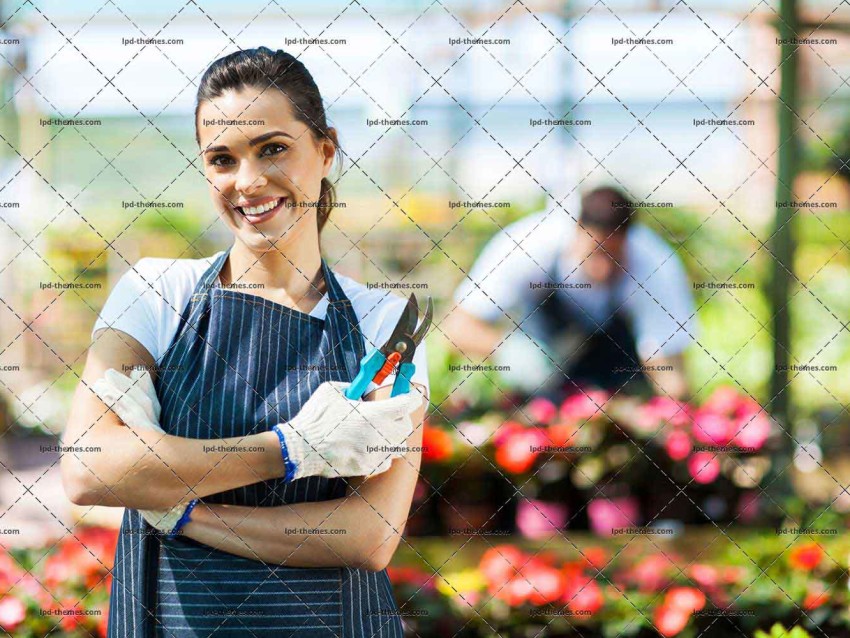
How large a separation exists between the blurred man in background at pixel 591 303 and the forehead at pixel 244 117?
1.38 metres

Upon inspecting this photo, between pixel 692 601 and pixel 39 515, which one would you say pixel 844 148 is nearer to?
pixel 692 601

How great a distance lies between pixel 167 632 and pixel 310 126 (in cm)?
77

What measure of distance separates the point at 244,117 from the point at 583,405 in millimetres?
1573

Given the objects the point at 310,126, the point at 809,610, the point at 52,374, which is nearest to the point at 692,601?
the point at 809,610

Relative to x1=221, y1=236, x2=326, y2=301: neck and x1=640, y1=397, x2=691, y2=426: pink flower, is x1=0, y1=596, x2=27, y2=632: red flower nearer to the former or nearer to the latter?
x1=221, y1=236, x2=326, y2=301: neck

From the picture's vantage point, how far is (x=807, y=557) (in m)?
→ 2.21

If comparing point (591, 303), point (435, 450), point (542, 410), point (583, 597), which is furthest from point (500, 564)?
point (591, 303)

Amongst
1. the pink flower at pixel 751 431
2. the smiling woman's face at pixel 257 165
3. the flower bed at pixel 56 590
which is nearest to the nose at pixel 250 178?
the smiling woman's face at pixel 257 165

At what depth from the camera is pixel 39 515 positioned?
3.75m

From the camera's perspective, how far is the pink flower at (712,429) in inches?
106

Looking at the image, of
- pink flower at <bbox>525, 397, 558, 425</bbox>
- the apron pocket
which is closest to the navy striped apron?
the apron pocket

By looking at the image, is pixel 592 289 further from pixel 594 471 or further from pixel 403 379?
pixel 403 379

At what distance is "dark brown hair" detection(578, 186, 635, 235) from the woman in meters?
1.48

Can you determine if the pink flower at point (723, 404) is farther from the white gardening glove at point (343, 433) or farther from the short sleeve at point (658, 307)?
the white gardening glove at point (343, 433)
